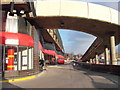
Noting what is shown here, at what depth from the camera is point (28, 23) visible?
553 inches

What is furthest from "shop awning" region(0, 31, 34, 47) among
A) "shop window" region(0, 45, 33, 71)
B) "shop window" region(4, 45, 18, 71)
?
"shop window" region(4, 45, 18, 71)

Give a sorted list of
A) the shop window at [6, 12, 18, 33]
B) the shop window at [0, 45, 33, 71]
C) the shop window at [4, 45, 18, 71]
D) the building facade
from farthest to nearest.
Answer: the shop window at [6, 12, 18, 33]
the shop window at [4, 45, 18, 71]
the shop window at [0, 45, 33, 71]
the building facade

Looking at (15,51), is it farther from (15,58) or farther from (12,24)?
(12,24)

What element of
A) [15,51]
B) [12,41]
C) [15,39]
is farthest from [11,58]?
[15,39]

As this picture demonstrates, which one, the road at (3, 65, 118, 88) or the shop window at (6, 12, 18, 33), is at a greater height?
the shop window at (6, 12, 18, 33)

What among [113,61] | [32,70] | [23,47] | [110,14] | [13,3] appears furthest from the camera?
[113,61]

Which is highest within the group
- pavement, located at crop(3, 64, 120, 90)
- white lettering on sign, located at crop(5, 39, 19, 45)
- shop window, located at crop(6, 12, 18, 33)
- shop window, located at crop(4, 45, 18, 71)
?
shop window, located at crop(6, 12, 18, 33)

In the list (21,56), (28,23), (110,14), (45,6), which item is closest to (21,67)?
(21,56)

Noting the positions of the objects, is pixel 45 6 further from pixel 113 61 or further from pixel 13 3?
pixel 113 61

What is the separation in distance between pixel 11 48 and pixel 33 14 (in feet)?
12.6

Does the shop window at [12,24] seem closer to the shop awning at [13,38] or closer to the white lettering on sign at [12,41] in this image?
the shop awning at [13,38]

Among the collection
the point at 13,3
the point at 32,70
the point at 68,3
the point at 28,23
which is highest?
the point at 68,3

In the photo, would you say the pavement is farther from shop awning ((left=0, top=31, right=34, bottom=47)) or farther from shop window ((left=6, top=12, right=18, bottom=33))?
shop window ((left=6, top=12, right=18, bottom=33))

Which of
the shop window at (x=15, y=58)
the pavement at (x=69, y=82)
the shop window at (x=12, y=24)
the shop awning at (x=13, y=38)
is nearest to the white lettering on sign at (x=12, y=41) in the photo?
the shop awning at (x=13, y=38)
